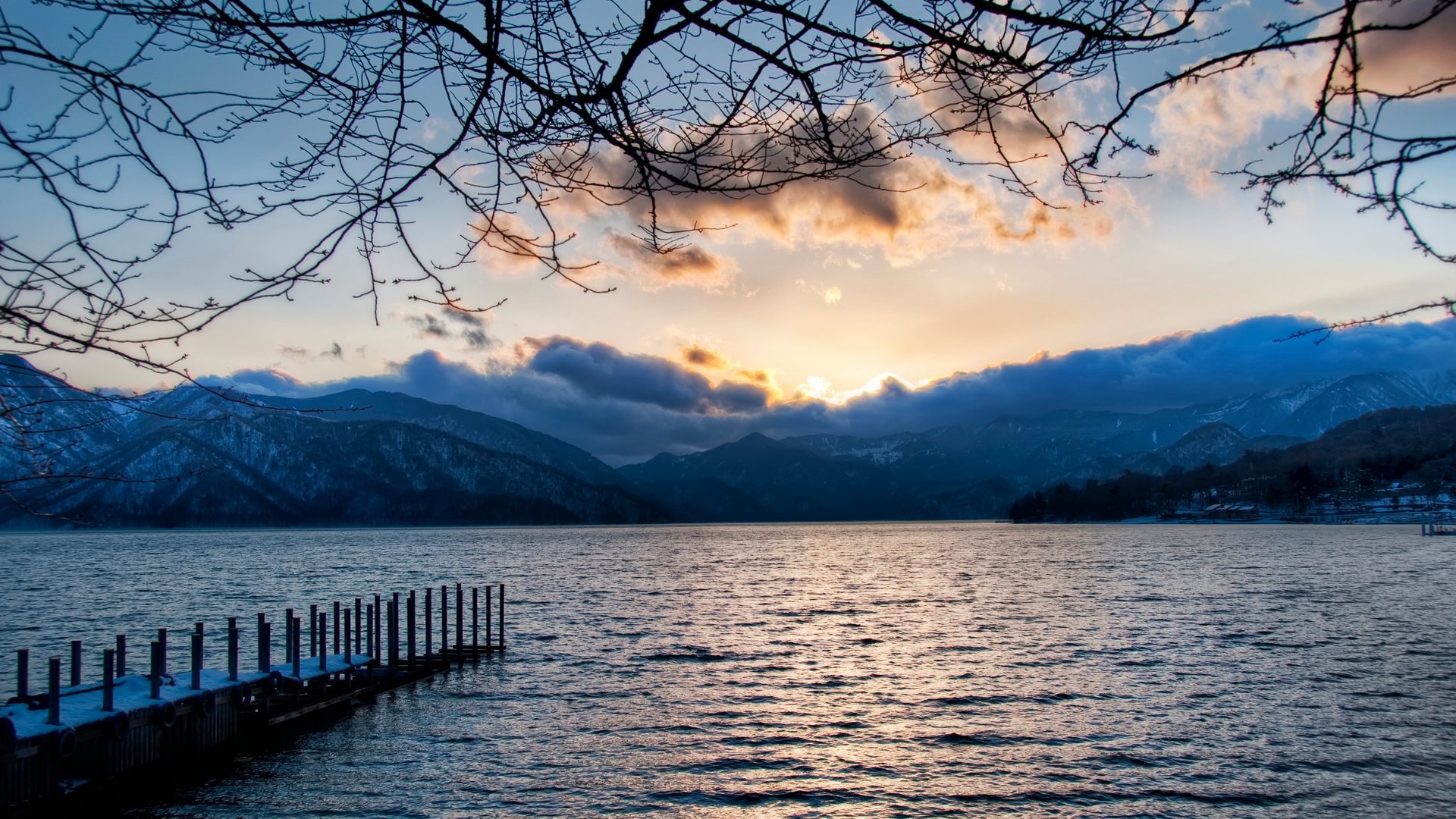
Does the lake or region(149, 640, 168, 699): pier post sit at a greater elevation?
region(149, 640, 168, 699): pier post

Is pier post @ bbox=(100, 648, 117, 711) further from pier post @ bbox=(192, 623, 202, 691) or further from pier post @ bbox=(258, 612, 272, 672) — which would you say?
pier post @ bbox=(258, 612, 272, 672)

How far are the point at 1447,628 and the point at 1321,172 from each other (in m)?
54.0

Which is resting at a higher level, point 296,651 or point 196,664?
point 196,664

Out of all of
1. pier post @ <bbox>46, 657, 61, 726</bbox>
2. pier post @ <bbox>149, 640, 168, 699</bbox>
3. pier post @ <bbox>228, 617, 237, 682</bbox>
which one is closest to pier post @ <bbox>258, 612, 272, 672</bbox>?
pier post @ <bbox>228, 617, 237, 682</bbox>

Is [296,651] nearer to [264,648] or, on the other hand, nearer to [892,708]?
[264,648]

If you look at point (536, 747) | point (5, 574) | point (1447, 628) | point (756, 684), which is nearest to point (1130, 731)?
point (756, 684)

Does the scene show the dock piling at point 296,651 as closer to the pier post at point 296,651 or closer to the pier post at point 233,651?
the pier post at point 296,651

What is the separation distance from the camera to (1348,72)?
12.6ft

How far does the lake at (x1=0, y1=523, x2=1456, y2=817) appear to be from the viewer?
20109 millimetres

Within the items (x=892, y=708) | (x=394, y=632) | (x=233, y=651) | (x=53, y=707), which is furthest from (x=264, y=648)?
(x=892, y=708)

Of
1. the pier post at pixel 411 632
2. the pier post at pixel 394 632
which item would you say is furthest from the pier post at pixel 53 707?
the pier post at pixel 411 632

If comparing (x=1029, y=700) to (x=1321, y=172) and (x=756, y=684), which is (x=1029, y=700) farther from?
(x=1321, y=172)

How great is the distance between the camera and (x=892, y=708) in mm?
29641

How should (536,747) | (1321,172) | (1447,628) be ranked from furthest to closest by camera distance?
(1447,628) → (536,747) → (1321,172)
